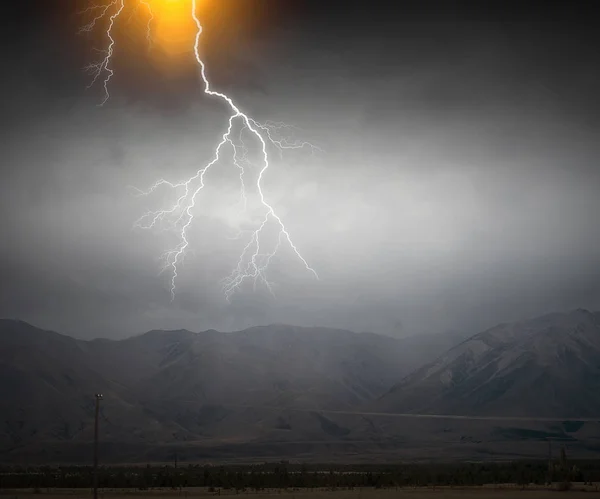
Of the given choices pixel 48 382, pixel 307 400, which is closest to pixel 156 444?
pixel 48 382

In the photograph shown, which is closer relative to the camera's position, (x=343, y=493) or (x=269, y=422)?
(x=343, y=493)

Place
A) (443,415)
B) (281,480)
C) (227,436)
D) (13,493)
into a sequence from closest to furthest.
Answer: (13,493)
(281,480)
(227,436)
(443,415)

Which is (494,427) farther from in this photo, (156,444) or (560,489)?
(560,489)

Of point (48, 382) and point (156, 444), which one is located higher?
point (48, 382)

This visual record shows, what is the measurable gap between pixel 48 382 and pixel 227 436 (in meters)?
40.9

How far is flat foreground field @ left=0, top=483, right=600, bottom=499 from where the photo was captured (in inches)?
2063

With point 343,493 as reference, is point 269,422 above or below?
above

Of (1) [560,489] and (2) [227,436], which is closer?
(1) [560,489]

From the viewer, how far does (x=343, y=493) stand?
54719 mm

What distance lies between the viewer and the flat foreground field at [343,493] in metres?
52.4

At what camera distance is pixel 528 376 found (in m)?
195

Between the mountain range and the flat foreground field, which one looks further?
the mountain range

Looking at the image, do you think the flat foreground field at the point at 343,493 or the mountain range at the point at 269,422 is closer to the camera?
the flat foreground field at the point at 343,493

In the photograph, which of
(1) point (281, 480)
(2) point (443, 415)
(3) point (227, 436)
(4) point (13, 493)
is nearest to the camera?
(4) point (13, 493)
